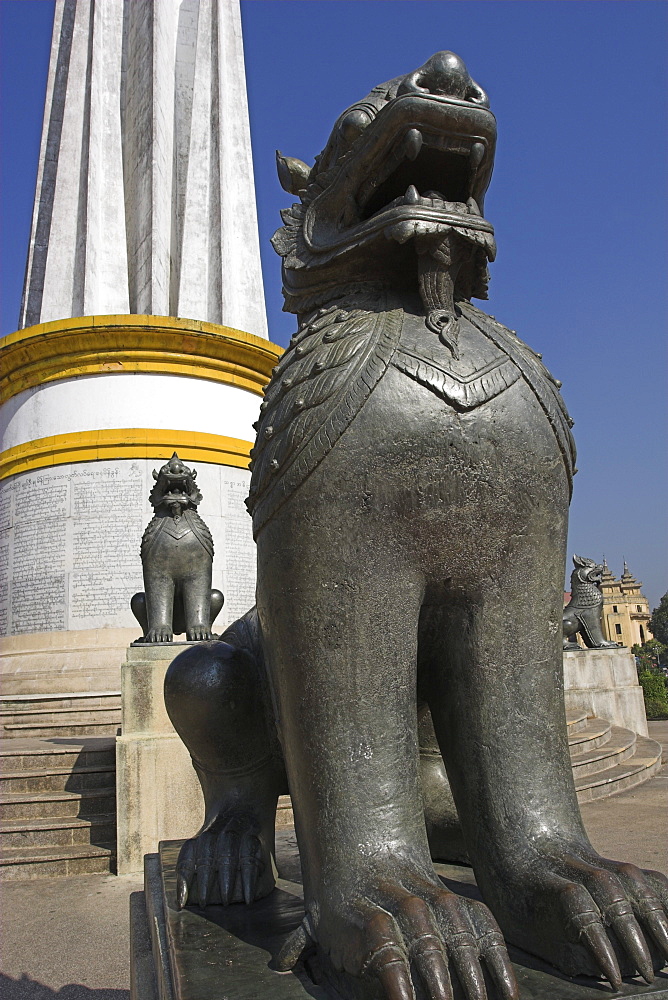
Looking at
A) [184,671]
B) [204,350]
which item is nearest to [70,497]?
[204,350]

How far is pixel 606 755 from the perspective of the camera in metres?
7.38

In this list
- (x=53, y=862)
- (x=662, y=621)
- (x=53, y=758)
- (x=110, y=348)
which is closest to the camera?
(x=53, y=862)

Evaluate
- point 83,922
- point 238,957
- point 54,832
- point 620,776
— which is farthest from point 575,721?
point 238,957

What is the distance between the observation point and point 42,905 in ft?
14.3

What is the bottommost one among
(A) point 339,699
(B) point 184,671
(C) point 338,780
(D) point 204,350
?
(C) point 338,780

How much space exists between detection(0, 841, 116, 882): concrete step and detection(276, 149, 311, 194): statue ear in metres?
4.78

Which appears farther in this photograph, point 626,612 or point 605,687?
point 626,612

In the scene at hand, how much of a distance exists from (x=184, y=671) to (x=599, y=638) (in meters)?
10.0

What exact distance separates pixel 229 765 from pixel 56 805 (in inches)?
170

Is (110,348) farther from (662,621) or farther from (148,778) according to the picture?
(662,621)

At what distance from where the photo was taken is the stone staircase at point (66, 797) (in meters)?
5.09

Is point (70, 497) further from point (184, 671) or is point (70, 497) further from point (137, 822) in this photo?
point (184, 671)

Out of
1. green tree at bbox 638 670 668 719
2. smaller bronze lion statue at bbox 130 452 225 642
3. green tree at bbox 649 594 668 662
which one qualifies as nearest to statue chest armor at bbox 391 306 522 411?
smaller bronze lion statue at bbox 130 452 225 642

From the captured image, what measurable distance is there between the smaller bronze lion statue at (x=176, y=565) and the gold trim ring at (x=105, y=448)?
3.78 meters
